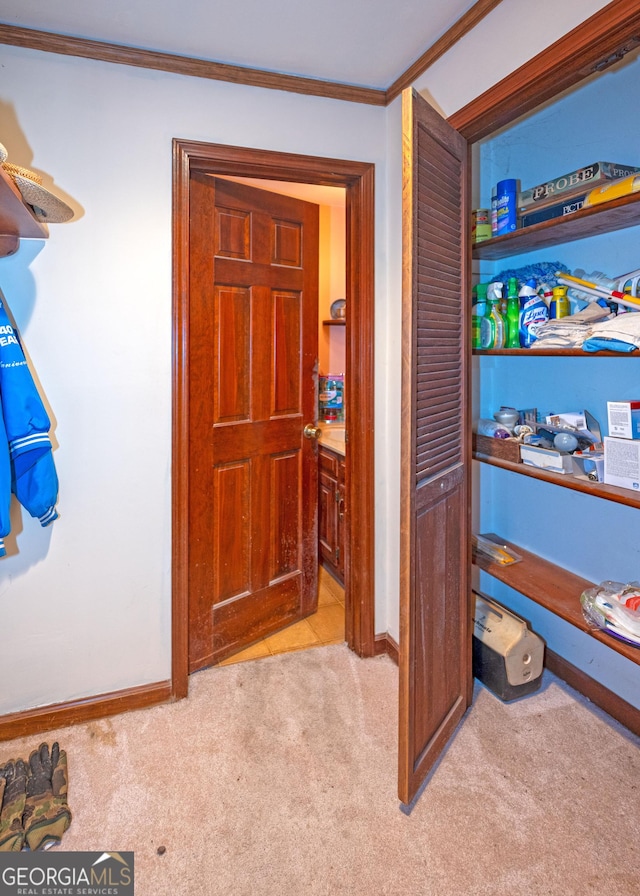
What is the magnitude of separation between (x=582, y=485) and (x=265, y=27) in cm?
188

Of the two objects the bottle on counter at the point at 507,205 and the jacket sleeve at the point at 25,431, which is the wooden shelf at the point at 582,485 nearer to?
the bottle on counter at the point at 507,205

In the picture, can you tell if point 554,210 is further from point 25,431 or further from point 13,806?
point 13,806

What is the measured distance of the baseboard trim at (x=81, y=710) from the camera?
Answer: 6.54ft

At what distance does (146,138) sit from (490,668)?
246 cm

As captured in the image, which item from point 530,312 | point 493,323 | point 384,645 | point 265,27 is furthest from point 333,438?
point 265,27

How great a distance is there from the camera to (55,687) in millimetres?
2057

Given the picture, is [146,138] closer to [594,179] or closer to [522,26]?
[522,26]

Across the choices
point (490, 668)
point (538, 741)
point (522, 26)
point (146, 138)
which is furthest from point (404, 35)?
point (538, 741)

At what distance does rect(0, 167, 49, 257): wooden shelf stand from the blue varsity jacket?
189 millimetres

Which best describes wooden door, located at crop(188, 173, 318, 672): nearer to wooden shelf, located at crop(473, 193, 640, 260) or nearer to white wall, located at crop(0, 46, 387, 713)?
white wall, located at crop(0, 46, 387, 713)

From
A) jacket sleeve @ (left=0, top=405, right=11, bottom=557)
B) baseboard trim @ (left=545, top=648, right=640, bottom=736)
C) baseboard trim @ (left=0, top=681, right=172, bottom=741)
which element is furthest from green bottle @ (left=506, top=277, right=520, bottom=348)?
baseboard trim @ (left=0, top=681, right=172, bottom=741)

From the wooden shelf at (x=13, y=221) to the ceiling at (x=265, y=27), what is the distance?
2.24 ft

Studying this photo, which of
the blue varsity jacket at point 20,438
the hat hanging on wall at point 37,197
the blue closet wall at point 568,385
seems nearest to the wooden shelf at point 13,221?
the hat hanging on wall at point 37,197

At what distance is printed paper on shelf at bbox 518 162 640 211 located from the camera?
5.53 ft
